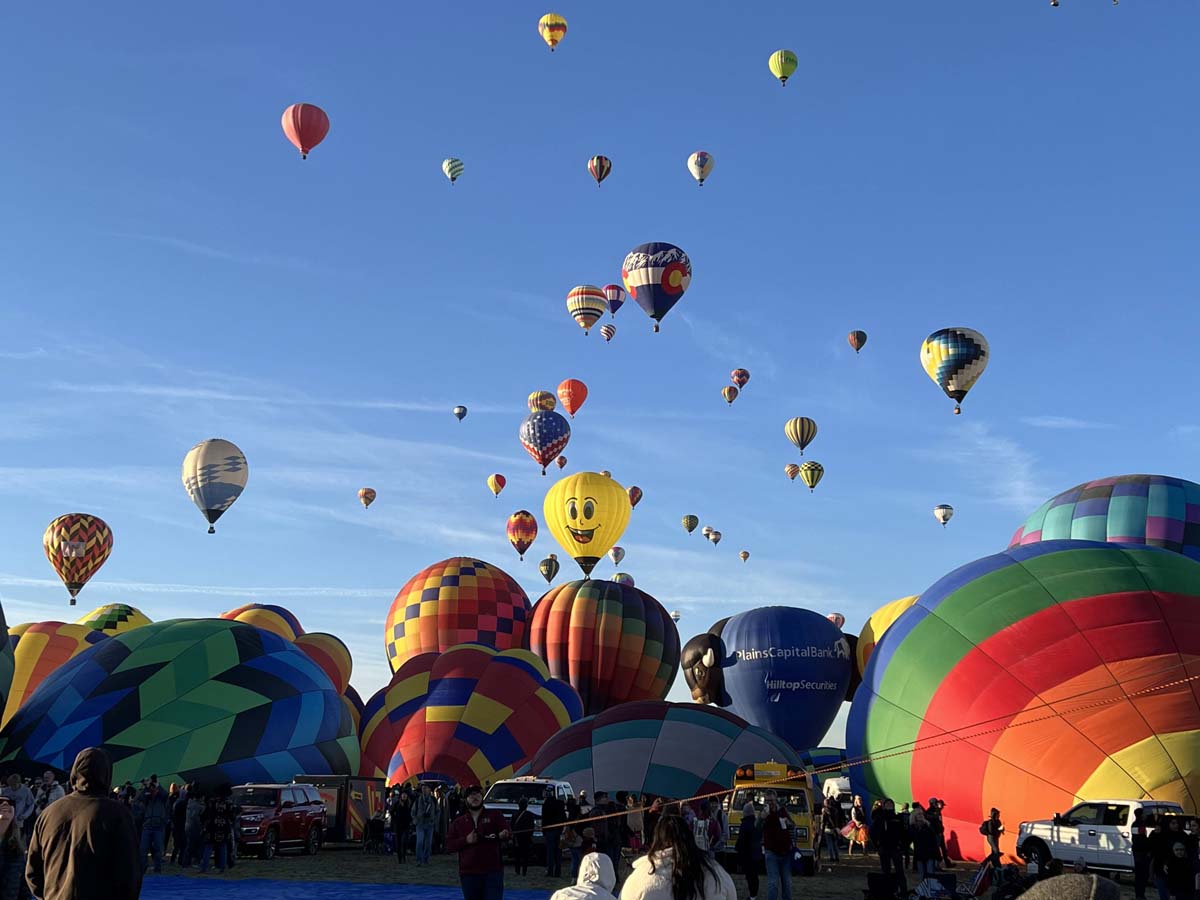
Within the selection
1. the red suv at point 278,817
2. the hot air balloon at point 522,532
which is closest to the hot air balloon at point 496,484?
the hot air balloon at point 522,532

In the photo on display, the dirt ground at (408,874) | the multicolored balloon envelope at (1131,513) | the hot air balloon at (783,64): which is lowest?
the dirt ground at (408,874)

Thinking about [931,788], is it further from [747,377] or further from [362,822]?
[747,377]

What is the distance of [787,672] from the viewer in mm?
39719

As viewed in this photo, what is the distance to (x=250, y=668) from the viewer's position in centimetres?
2623

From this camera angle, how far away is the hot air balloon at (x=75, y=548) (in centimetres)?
4278

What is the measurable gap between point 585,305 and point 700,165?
7.22 meters

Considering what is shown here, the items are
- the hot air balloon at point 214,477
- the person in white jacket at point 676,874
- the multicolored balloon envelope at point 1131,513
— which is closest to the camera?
the person in white jacket at point 676,874

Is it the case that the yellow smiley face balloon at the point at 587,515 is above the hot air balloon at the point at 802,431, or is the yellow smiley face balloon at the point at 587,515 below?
below

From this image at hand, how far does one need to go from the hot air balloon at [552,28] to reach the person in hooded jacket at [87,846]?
151 feet

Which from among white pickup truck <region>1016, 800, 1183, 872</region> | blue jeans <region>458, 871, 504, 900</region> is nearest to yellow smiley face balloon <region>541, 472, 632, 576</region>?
white pickup truck <region>1016, 800, 1183, 872</region>

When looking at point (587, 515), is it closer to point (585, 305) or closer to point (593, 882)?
point (585, 305)

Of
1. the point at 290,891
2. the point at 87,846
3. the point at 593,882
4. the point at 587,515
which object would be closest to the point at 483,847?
the point at 593,882

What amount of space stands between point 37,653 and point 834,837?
24.9m

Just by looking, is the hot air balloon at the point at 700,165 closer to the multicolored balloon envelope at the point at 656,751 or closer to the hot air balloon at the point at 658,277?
the hot air balloon at the point at 658,277
